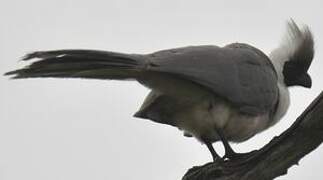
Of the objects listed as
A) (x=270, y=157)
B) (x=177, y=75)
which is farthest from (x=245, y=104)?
(x=270, y=157)

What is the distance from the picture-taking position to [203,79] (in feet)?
23.1

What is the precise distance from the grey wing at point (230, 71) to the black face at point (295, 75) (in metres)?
0.56

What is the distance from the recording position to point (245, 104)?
7.57 metres

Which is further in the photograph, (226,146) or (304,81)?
(304,81)

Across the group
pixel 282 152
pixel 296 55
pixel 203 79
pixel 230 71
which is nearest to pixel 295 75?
pixel 296 55

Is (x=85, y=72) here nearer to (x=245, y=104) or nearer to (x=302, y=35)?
(x=245, y=104)

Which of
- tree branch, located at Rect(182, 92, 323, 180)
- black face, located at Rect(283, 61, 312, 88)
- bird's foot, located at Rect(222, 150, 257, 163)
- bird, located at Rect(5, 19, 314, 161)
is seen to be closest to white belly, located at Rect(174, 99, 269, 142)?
bird, located at Rect(5, 19, 314, 161)

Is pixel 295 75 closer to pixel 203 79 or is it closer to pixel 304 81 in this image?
pixel 304 81

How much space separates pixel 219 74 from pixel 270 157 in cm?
138

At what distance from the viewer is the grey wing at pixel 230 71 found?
6941 mm

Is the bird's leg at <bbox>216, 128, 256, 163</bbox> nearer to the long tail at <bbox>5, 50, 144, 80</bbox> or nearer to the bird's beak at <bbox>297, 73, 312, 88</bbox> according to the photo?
the long tail at <bbox>5, 50, 144, 80</bbox>

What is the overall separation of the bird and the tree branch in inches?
30.4

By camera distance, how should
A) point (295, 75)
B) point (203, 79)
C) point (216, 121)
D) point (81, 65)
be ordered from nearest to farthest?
point (81, 65)
point (203, 79)
point (216, 121)
point (295, 75)

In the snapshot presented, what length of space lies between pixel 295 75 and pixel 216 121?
178 centimetres
